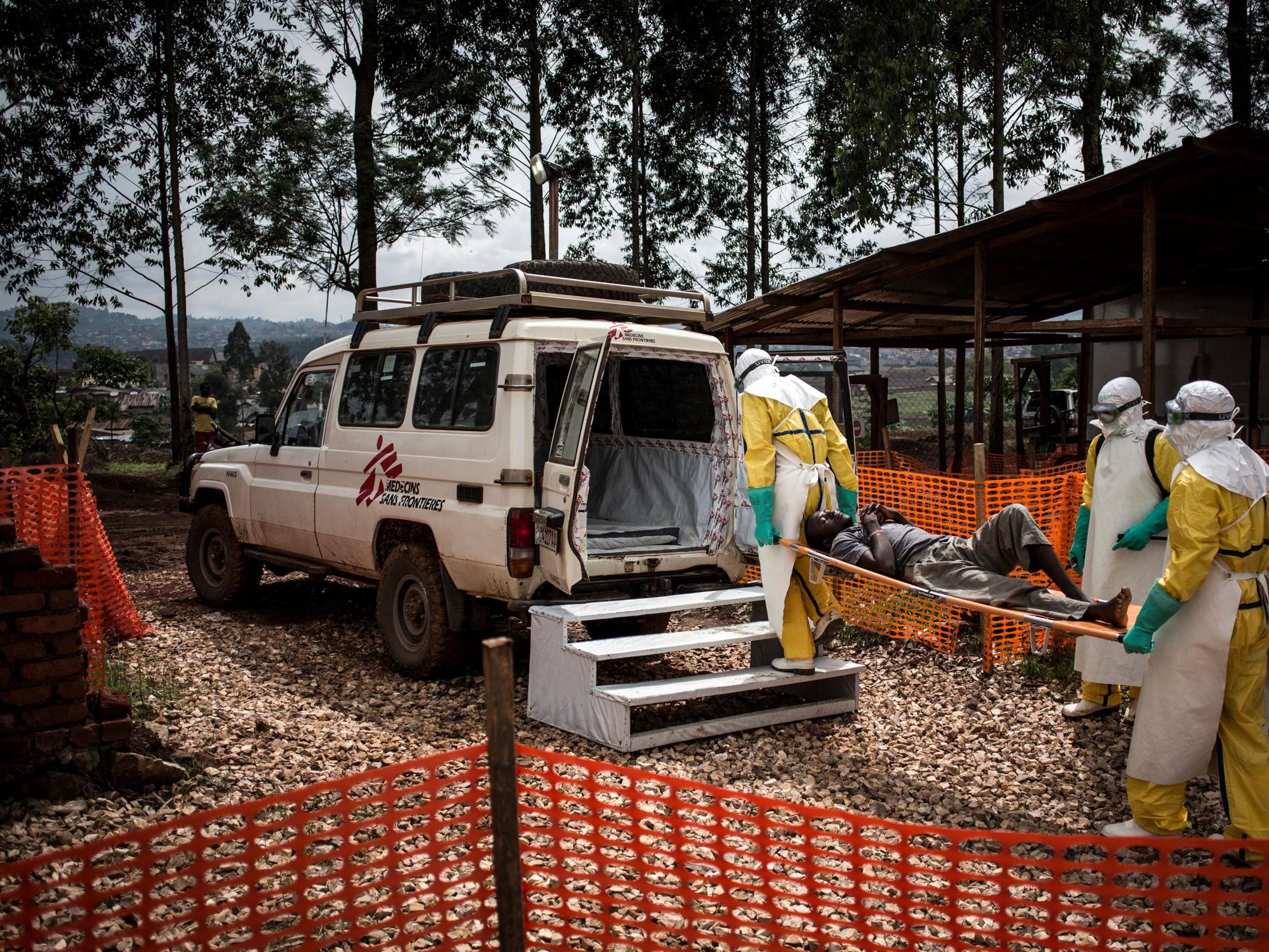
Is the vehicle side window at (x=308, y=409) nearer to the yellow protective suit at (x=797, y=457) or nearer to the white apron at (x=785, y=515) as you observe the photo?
the yellow protective suit at (x=797, y=457)

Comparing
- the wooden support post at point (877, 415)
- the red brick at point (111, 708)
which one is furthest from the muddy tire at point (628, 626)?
the wooden support post at point (877, 415)

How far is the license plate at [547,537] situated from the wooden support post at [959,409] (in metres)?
10.8

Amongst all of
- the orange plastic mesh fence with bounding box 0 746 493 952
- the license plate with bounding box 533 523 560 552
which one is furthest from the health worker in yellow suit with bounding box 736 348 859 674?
the orange plastic mesh fence with bounding box 0 746 493 952

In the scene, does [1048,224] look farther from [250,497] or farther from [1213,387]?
[250,497]

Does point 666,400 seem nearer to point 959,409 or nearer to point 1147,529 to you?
point 1147,529

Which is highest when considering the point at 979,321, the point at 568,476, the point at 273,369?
the point at 273,369

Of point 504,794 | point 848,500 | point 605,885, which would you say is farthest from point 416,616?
point 504,794

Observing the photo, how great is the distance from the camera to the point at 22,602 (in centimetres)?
401

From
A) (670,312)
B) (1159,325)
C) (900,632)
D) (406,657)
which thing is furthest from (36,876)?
(1159,325)

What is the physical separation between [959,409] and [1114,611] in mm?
13910

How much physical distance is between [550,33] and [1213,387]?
23.1 metres

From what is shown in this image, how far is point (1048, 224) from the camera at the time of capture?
9062 millimetres

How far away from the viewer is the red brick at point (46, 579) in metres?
4.01

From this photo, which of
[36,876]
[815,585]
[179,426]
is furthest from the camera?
[179,426]
